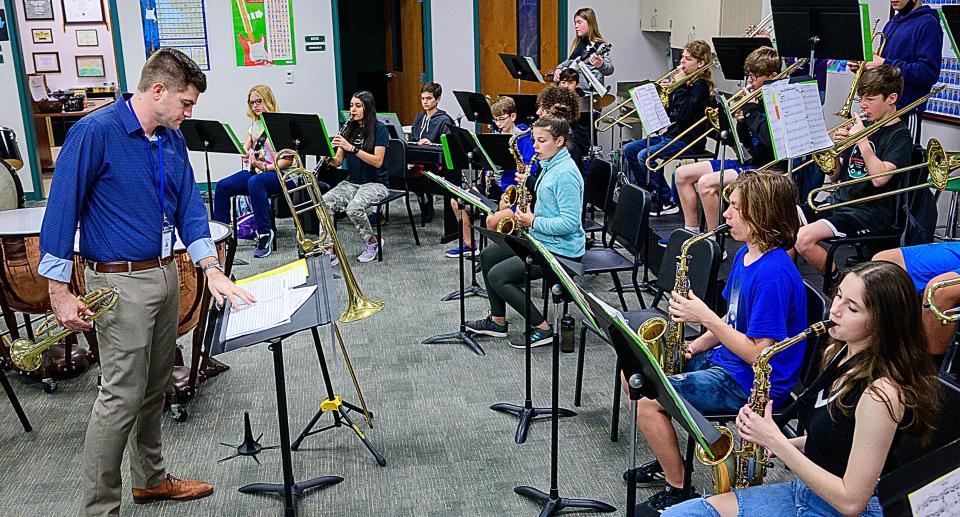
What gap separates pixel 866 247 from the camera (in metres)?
Answer: 4.35

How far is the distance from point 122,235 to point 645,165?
180 inches

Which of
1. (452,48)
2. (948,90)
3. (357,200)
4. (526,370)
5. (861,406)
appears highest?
(452,48)

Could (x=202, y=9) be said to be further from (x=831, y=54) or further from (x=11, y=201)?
(x=831, y=54)

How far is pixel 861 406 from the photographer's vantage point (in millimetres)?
2000

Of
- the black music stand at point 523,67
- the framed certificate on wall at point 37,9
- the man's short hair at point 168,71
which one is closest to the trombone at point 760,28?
the black music stand at point 523,67

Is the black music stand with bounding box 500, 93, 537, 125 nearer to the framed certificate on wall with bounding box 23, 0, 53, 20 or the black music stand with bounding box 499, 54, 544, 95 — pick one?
the black music stand with bounding box 499, 54, 544, 95

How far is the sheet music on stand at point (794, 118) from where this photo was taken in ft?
13.0

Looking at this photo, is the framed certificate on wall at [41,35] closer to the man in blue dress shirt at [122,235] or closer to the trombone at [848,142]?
the man in blue dress shirt at [122,235]

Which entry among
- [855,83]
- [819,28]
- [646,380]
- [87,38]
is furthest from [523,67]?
[87,38]

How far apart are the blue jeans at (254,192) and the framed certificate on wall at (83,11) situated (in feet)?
20.3

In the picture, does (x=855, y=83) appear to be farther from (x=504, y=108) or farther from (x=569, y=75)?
(x=569, y=75)

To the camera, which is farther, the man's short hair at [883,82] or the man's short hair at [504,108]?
the man's short hair at [504,108]

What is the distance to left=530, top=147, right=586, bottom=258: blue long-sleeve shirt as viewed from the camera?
172 inches

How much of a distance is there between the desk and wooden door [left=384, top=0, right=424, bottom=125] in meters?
3.39
